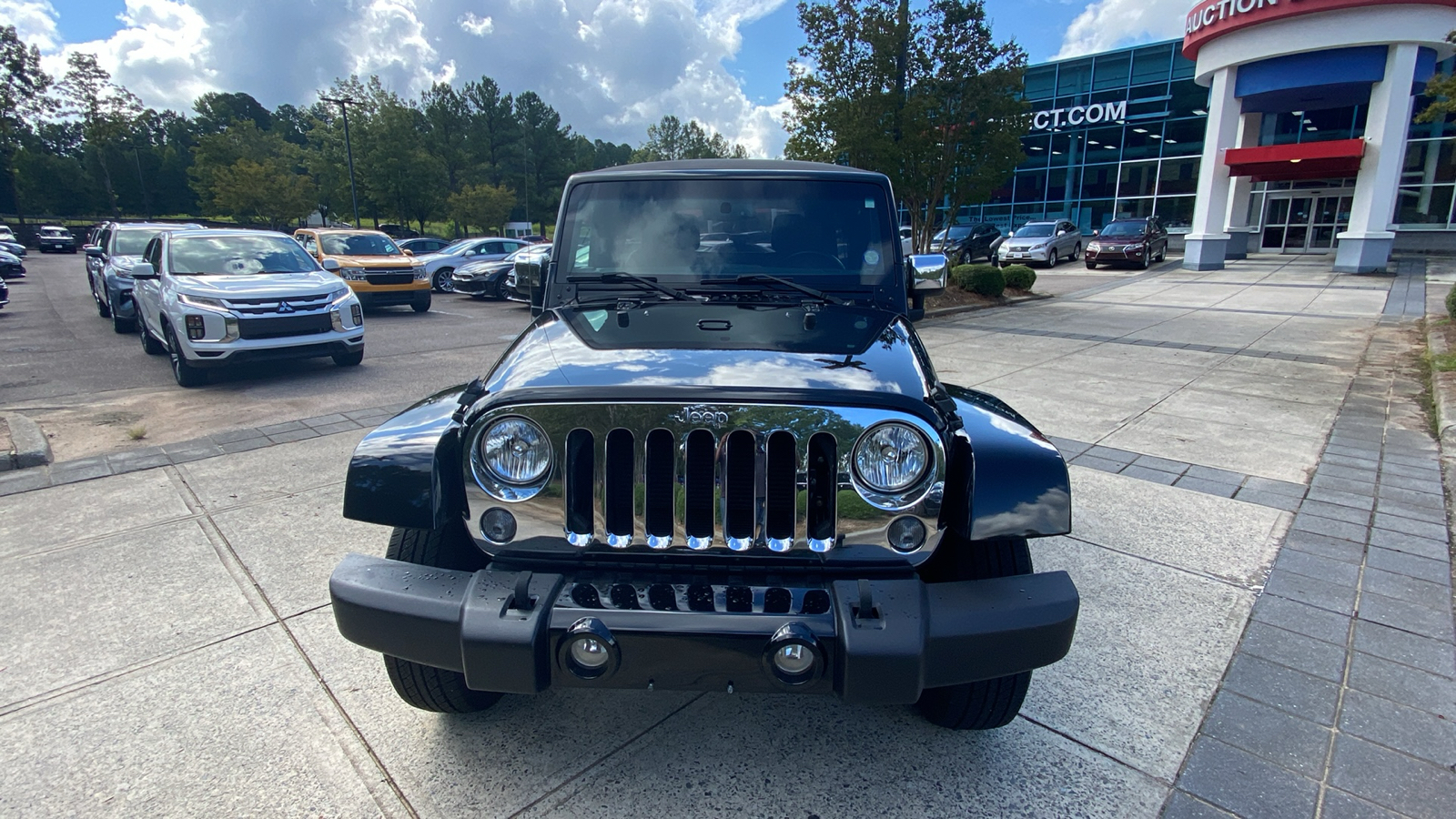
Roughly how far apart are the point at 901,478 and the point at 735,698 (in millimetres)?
1188

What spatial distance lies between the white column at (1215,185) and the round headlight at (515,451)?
86.9ft

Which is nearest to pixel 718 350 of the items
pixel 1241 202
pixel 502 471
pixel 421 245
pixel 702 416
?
pixel 702 416

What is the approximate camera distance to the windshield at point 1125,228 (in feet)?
79.1

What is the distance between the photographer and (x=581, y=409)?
2021 millimetres

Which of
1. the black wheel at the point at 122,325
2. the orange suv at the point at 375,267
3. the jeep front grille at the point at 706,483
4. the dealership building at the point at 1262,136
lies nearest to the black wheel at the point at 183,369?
the black wheel at the point at 122,325

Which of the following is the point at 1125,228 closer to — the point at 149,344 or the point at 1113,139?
the point at 1113,139

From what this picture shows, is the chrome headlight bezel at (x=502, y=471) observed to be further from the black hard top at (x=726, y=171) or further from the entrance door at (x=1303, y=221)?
the entrance door at (x=1303, y=221)

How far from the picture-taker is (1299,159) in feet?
73.8

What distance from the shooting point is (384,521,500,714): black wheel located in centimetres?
231

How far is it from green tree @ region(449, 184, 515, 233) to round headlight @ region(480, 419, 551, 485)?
41.7 meters

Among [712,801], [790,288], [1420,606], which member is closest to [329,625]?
[712,801]

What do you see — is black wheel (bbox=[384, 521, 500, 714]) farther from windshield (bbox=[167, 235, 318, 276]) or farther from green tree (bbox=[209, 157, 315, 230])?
green tree (bbox=[209, 157, 315, 230])

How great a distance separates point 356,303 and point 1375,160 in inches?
1037

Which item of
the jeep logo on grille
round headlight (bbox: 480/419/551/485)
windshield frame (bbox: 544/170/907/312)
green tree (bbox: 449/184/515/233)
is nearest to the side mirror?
windshield frame (bbox: 544/170/907/312)
